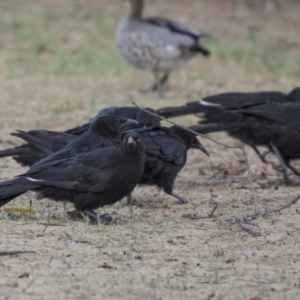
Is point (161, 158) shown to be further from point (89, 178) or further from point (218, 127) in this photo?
point (218, 127)

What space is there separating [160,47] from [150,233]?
7.96 meters

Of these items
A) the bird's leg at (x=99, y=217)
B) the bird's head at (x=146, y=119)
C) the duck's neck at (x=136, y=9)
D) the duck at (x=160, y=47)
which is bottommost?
the duck at (x=160, y=47)

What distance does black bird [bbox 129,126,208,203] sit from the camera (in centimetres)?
762

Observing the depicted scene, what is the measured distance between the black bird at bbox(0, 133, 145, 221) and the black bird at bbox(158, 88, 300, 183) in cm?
219

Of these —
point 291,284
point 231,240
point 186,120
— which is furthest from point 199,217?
point 186,120

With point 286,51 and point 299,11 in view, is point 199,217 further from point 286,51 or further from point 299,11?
point 299,11

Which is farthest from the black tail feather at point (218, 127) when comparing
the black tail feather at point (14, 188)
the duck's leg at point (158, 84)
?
the duck's leg at point (158, 84)

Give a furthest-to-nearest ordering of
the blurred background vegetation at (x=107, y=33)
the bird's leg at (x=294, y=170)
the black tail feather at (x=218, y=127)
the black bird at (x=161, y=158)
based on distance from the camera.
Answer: the blurred background vegetation at (x=107, y=33) → the bird's leg at (x=294, y=170) → the black tail feather at (x=218, y=127) → the black bird at (x=161, y=158)

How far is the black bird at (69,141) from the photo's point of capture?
7.08 m

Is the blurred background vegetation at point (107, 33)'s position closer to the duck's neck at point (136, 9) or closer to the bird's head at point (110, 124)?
the duck's neck at point (136, 9)

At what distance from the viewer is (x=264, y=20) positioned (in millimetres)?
18734

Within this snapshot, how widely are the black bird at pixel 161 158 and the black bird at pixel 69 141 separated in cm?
33

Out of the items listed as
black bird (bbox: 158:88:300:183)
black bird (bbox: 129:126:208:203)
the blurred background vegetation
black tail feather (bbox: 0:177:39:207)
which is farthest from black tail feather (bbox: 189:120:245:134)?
the blurred background vegetation

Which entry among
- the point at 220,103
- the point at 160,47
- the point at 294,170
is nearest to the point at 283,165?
the point at 294,170
